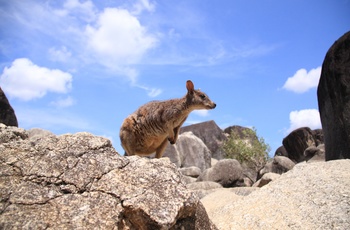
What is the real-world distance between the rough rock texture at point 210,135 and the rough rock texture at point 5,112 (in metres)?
25.0

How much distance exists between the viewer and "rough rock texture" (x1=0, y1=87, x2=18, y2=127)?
15.7m

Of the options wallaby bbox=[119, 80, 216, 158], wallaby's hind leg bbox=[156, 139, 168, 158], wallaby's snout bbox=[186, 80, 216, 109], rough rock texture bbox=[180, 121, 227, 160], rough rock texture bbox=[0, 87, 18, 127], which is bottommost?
wallaby's hind leg bbox=[156, 139, 168, 158]

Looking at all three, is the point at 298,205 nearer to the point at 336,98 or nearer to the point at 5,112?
the point at 336,98

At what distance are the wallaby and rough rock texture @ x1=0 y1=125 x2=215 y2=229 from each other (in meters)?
5.64

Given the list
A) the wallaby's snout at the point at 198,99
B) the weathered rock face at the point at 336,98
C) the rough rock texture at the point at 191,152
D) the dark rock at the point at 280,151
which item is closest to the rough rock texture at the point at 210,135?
the dark rock at the point at 280,151

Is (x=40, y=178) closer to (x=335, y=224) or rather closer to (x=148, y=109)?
(x=335, y=224)

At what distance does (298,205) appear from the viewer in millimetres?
6078

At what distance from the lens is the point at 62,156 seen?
366cm


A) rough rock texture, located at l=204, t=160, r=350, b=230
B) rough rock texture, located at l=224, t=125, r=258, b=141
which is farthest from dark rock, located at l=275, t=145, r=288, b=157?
rough rock texture, located at l=204, t=160, r=350, b=230

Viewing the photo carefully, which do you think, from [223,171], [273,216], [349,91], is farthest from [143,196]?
[223,171]

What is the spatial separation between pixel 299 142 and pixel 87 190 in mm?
28201

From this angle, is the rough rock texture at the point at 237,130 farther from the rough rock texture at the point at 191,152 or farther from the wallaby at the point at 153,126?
the wallaby at the point at 153,126

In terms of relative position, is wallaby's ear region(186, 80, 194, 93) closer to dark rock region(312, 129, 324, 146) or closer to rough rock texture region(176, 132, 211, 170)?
rough rock texture region(176, 132, 211, 170)

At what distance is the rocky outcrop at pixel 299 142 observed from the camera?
28.7 meters
